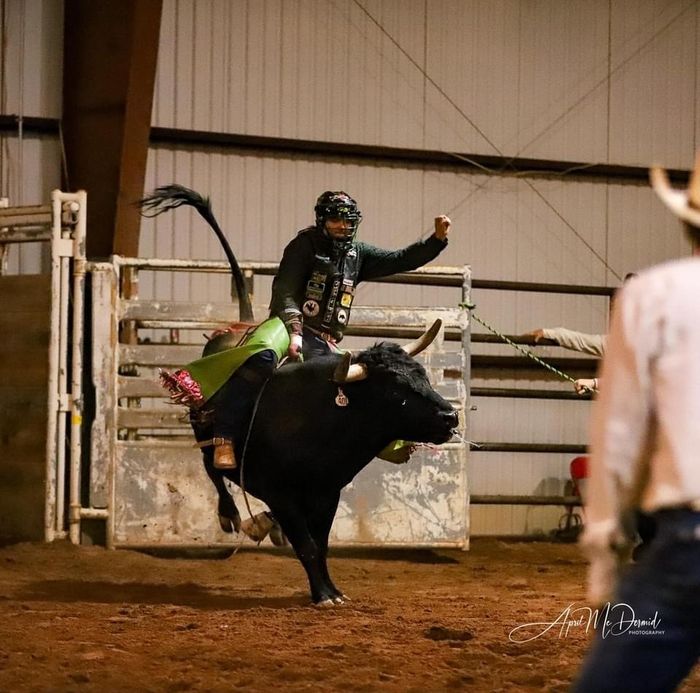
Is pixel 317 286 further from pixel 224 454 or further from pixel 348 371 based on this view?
pixel 224 454

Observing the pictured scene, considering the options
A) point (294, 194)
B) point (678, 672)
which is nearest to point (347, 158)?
point (294, 194)

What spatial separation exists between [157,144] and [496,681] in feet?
21.7

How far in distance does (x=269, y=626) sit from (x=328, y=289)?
6.02 ft

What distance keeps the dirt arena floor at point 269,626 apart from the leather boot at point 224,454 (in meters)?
0.68

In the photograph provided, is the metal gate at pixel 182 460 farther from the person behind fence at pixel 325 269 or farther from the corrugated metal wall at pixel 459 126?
the person behind fence at pixel 325 269

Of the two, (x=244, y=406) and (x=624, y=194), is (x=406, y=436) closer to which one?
(x=244, y=406)

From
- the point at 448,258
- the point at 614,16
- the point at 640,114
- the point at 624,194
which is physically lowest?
the point at 448,258

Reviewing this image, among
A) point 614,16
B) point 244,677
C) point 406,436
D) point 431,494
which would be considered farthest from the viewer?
point 614,16

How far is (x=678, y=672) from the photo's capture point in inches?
71.9

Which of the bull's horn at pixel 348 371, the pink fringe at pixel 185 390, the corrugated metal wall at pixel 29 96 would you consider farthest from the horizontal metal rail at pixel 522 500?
the corrugated metal wall at pixel 29 96

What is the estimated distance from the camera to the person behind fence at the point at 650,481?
5.91 ft

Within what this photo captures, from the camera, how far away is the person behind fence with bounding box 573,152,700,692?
1.80m

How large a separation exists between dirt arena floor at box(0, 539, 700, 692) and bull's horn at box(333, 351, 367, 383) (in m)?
1.08

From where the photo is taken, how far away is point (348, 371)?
17.9ft
